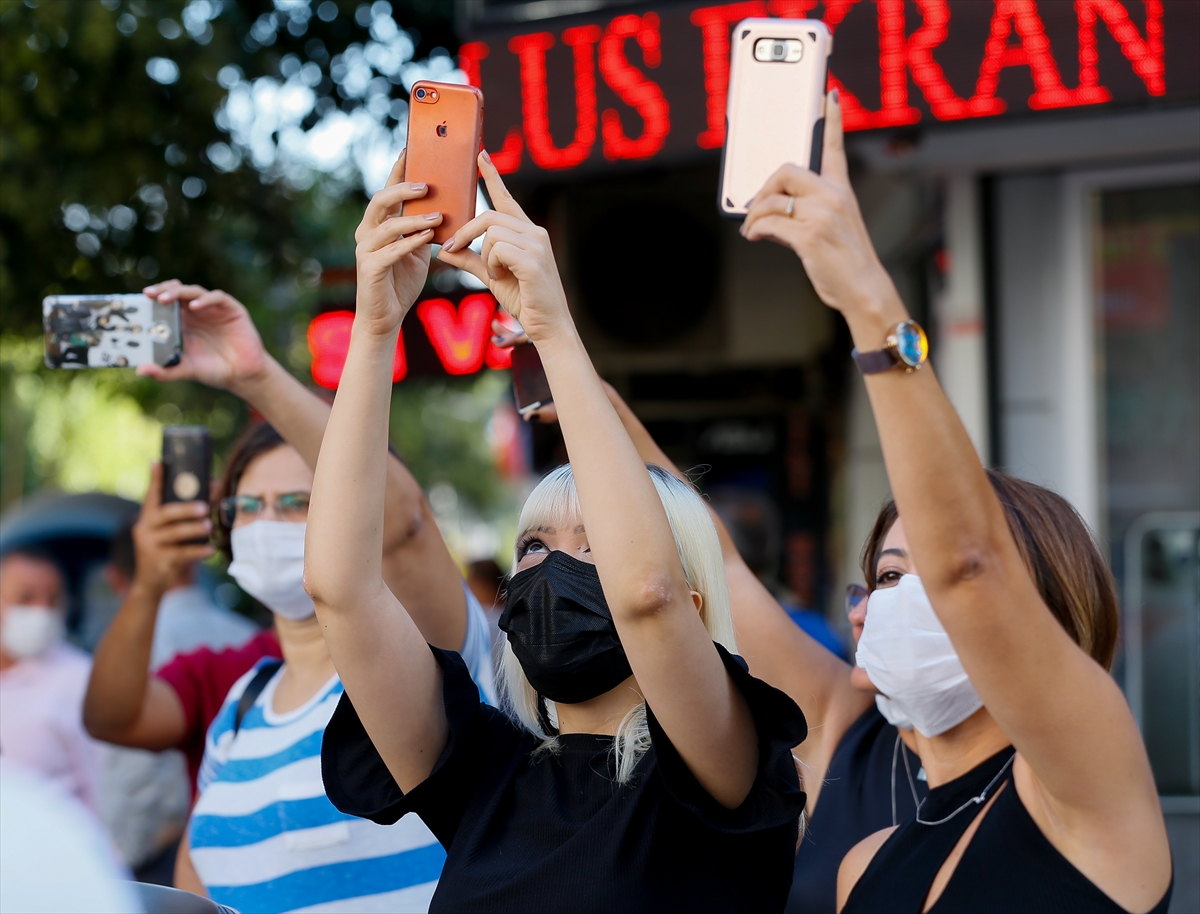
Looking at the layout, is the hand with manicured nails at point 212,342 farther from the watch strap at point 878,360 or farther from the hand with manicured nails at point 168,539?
the watch strap at point 878,360

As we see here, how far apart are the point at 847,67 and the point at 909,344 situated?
7.40 ft

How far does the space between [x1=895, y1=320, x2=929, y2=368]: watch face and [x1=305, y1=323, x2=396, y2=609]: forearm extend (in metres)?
0.85

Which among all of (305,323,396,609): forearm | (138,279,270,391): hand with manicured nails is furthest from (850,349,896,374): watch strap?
(138,279,270,391): hand with manicured nails

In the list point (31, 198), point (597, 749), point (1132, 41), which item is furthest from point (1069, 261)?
point (31, 198)

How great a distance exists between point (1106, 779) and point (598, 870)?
2.30ft

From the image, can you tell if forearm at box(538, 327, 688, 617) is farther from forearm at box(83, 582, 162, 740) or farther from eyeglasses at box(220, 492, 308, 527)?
forearm at box(83, 582, 162, 740)

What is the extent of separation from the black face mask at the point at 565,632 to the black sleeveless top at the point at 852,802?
2.56 ft

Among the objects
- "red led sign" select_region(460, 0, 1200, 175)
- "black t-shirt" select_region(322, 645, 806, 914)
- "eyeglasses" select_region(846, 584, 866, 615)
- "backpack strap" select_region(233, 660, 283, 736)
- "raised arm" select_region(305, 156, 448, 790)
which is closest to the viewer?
"black t-shirt" select_region(322, 645, 806, 914)

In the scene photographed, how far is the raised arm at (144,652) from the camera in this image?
318 centimetres

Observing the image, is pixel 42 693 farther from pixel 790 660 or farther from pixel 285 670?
pixel 790 660

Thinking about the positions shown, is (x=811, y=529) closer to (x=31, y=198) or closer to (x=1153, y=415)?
(x=1153, y=415)

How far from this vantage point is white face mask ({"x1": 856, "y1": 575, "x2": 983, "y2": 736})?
1.96 m

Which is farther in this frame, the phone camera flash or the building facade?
the building facade

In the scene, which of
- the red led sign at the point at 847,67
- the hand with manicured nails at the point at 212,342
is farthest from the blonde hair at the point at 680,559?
the red led sign at the point at 847,67
